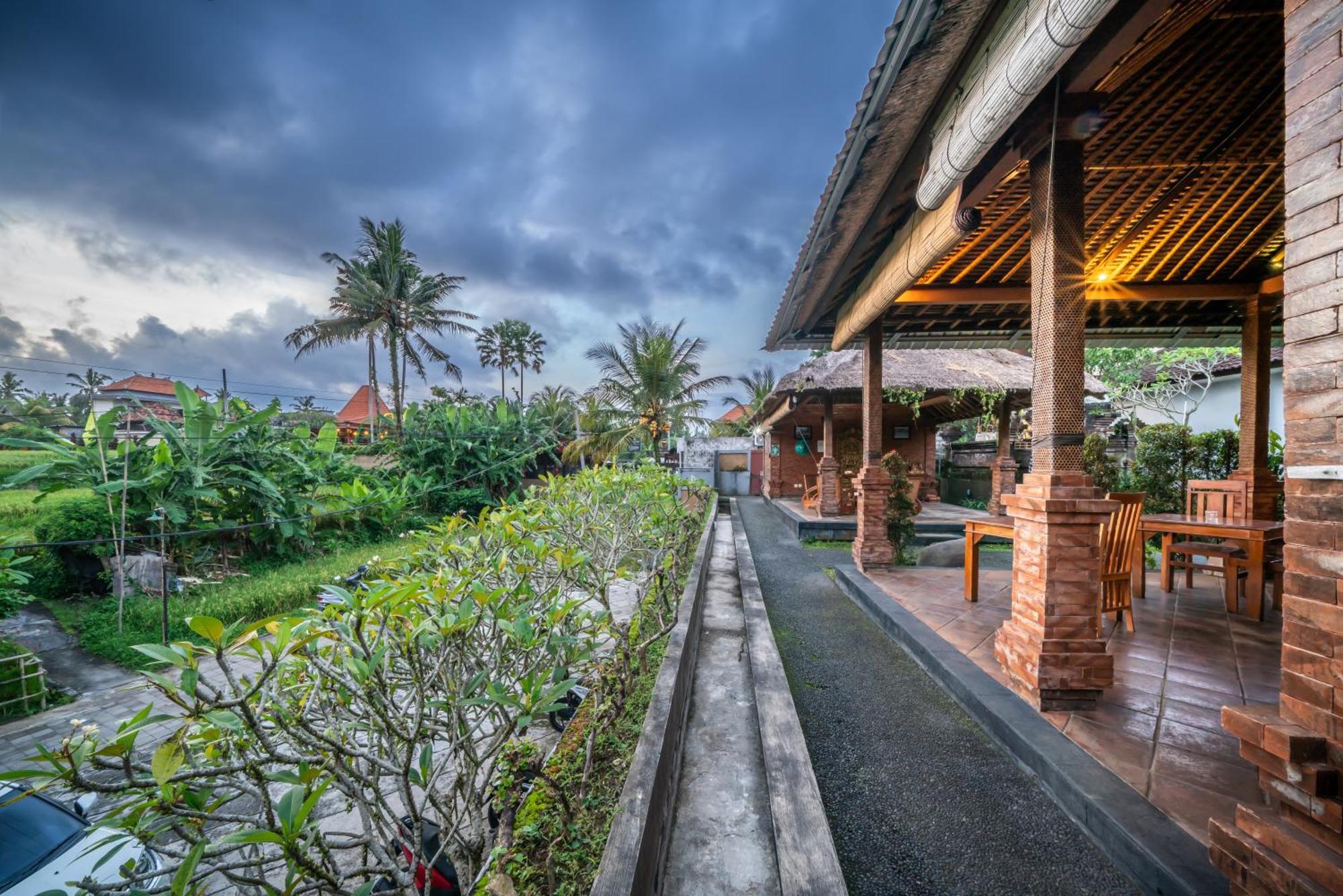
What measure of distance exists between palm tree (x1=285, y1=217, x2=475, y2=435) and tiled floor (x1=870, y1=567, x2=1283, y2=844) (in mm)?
18582

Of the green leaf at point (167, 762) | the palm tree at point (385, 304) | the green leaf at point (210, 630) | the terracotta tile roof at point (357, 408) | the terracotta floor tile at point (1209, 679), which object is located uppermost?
the palm tree at point (385, 304)

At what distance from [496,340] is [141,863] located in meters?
37.4

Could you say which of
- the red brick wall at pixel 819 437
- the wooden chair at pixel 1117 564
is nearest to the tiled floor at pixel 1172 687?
the wooden chair at pixel 1117 564

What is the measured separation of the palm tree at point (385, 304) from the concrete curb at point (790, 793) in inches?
713

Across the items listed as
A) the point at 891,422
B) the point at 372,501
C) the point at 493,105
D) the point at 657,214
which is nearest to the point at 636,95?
the point at 493,105

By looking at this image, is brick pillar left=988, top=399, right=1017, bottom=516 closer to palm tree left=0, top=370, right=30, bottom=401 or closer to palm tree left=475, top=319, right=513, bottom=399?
palm tree left=475, top=319, right=513, bottom=399

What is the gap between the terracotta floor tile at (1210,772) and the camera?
199 centimetres

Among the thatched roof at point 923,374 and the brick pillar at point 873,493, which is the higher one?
the thatched roof at point 923,374

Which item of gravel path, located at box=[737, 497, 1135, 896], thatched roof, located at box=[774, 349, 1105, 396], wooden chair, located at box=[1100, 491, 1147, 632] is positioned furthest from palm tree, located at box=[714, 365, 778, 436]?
gravel path, located at box=[737, 497, 1135, 896]

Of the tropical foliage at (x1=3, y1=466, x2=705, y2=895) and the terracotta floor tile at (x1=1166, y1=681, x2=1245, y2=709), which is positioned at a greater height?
the tropical foliage at (x1=3, y1=466, x2=705, y2=895)

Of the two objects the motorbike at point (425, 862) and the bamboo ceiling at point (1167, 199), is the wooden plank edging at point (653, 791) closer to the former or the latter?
the motorbike at point (425, 862)

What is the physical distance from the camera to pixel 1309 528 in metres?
1.44

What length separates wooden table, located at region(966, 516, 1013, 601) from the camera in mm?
3867

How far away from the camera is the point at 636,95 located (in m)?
14.0
